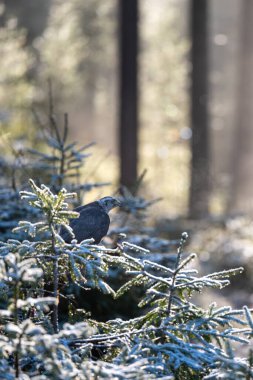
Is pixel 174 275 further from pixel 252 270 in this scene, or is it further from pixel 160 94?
pixel 160 94

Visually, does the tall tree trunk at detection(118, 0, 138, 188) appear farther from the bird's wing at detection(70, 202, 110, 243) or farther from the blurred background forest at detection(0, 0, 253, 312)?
the bird's wing at detection(70, 202, 110, 243)

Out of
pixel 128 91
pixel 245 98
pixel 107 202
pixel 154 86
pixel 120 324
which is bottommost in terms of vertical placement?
pixel 120 324

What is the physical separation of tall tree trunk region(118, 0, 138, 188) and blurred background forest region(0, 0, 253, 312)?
0.08ft

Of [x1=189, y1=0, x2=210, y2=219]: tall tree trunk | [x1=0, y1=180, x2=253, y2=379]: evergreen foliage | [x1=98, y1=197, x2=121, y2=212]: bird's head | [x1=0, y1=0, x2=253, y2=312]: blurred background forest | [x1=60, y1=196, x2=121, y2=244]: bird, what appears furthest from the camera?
[x1=189, y1=0, x2=210, y2=219]: tall tree trunk

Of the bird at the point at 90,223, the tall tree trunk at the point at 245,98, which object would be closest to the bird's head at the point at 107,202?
the bird at the point at 90,223

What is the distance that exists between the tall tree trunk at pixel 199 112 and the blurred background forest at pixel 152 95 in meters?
0.03

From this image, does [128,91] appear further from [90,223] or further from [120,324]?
[120,324]

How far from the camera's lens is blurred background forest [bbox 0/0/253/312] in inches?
639

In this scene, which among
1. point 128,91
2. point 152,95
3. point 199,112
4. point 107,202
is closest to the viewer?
point 107,202

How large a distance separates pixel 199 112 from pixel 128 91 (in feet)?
10.7

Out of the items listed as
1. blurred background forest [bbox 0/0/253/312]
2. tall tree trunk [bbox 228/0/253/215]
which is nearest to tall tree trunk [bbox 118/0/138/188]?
blurred background forest [bbox 0/0/253/312]

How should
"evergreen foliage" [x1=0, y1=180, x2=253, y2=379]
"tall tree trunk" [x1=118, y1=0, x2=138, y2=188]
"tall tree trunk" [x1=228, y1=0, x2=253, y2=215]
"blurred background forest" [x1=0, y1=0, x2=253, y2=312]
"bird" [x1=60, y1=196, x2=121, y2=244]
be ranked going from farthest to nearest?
"tall tree trunk" [x1=228, y1=0, x2=253, y2=215] < "blurred background forest" [x1=0, y1=0, x2=253, y2=312] < "tall tree trunk" [x1=118, y1=0, x2=138, y2=188] < "bird" [x1=60, y1=196, x2=121, y2=244] < "evergreen foliage" [x1=0, y1=180, x2=253, y2=379]

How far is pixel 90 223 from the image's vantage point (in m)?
4.49

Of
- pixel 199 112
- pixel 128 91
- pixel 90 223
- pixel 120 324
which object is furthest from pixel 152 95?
pixel 120 324
